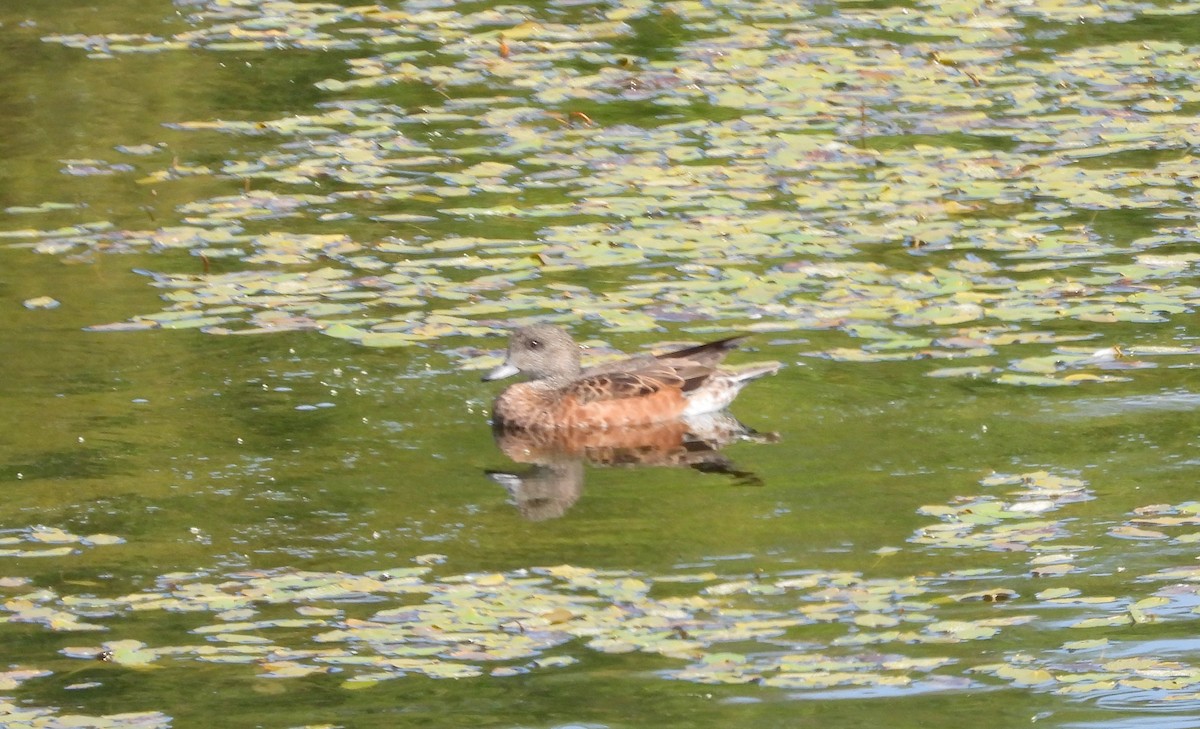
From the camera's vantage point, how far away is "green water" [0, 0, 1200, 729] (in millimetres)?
5848

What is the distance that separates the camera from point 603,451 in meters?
8.71

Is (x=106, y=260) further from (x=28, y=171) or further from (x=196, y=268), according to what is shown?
(x=28, y=171)

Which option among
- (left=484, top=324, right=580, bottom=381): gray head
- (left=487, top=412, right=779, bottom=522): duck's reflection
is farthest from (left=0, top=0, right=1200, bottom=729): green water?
(left=484, top=324, right=580, bottom=381): gray head

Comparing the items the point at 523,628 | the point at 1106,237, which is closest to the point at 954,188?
the point at 1106,237

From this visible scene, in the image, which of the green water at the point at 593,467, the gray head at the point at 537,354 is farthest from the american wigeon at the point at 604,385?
the green water at the point at 593,467

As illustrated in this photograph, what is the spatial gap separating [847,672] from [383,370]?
3.74 meters

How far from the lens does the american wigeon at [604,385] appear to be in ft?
28.7

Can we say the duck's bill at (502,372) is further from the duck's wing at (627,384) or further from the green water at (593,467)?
the duck's wing at (627,384)

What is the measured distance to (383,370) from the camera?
9023mm

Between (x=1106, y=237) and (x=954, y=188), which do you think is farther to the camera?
(x=954, y=188)

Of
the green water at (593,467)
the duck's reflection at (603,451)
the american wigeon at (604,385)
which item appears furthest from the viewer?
the american wigeon at (604,385)

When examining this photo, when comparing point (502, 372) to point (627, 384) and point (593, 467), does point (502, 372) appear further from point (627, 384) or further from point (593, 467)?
point (593, 467)

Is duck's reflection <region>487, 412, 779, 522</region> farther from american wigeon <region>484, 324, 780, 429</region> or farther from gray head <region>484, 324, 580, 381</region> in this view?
gray head <region>484, 324, 580, 381</region>

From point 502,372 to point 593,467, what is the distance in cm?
69
